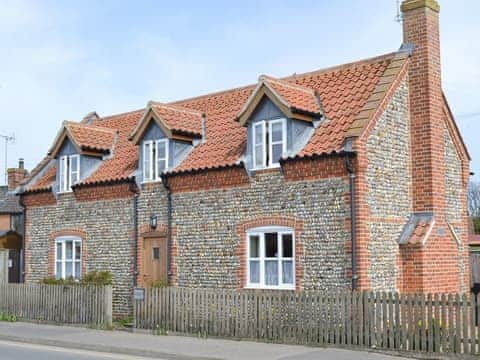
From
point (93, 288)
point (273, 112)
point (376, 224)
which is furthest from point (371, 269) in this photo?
point (93, 288)

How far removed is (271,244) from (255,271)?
0.89 metres

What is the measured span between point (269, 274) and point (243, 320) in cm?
184

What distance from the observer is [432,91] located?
59.1 feet

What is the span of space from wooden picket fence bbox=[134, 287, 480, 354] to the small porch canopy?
11639mm

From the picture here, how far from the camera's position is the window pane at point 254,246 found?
59.9 feet

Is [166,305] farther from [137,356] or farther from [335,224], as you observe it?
[335,224]

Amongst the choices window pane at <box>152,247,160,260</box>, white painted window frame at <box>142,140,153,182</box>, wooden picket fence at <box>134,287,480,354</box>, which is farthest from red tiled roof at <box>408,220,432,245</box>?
white painted window frame at <box>142,140,153,182</box>

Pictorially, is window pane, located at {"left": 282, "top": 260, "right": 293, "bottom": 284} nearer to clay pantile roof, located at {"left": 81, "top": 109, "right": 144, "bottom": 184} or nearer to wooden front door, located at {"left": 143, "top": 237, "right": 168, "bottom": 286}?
wooden front door, located at {"left": 143, "top": 237, "right": 168, "bottom": 286}

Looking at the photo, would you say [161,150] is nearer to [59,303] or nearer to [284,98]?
[284,98]

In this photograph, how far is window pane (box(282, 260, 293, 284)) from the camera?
57.2ft

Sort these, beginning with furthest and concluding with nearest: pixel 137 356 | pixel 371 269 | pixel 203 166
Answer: pixel 203 166 → pixel 371 269 → pixel 137 356

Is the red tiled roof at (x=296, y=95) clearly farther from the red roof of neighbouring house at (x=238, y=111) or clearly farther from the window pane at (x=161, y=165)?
the window pane at (x=161, y=165)

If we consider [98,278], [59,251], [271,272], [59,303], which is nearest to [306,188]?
[271,272]

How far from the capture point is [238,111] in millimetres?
21438
